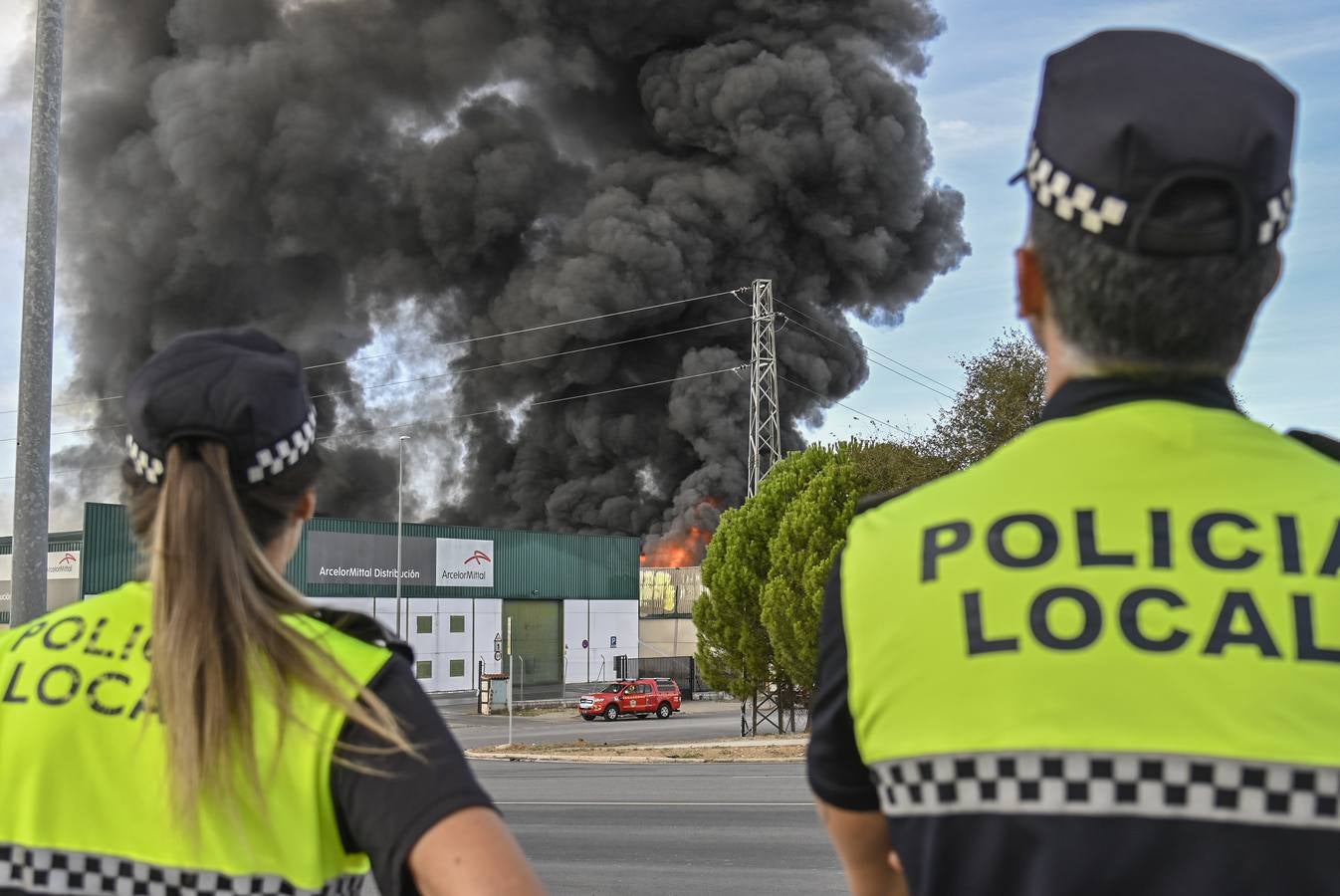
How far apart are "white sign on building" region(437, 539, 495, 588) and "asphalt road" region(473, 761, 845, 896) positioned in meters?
26.9

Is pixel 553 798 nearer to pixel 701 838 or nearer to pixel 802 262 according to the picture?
pixel 701 838

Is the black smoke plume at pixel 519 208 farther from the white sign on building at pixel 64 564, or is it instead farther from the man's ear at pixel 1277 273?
the man's ear at pixel 1277 273

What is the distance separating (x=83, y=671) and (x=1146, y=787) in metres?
1.24

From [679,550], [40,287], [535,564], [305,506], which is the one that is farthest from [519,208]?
[305,506]

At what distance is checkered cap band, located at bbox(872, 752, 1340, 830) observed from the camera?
1281mm

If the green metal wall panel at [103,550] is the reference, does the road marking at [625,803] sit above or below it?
below

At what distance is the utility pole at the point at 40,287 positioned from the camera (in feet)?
22.4

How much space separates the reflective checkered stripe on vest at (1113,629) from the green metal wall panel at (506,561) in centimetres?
3692

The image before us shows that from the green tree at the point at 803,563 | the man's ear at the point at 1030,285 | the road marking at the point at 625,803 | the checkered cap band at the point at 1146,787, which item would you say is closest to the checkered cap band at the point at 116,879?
the checkered cap band at the point at 1146,787

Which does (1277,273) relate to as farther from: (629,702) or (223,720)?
(629,702)

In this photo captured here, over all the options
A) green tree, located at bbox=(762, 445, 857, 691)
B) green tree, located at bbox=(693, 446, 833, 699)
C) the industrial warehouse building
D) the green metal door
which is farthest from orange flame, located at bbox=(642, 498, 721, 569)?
green tree, located at bbox=(762, 445, 857, 691)

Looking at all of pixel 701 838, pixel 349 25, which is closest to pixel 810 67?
pixel 349 25

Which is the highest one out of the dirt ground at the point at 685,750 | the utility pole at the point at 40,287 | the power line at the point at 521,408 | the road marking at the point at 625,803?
the power line at the point at 521,408

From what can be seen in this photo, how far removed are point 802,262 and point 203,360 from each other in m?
62.0
